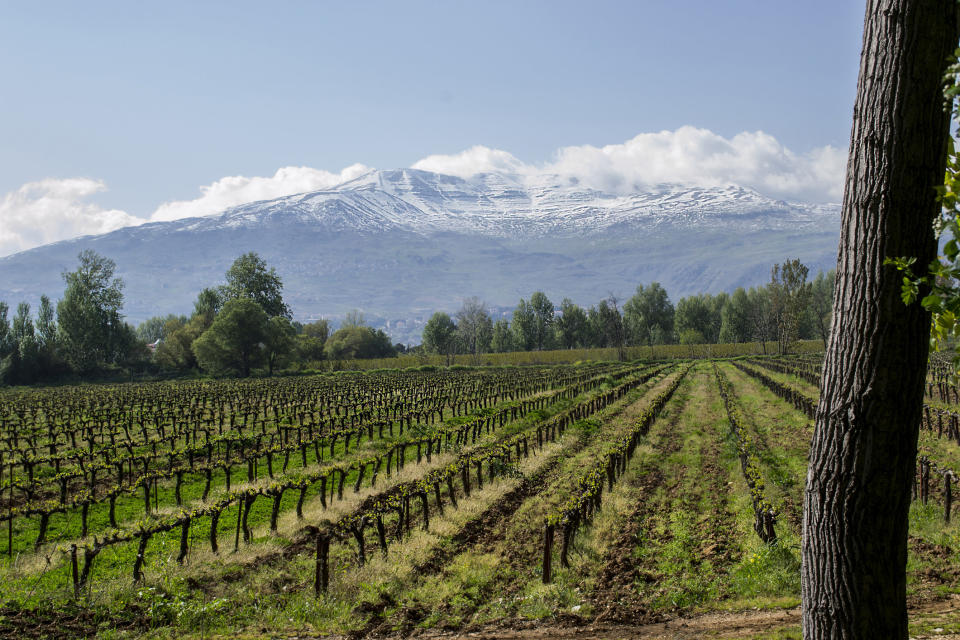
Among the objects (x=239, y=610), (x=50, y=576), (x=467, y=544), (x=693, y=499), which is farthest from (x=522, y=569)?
(x=50, y=576)

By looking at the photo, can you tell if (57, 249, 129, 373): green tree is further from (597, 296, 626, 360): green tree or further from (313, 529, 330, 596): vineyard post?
(313, 529, 330, 596): vineyard post

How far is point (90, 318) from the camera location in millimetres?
88875

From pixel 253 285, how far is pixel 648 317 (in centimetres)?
7827

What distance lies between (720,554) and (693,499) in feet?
12.6

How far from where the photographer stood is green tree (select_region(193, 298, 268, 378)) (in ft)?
277

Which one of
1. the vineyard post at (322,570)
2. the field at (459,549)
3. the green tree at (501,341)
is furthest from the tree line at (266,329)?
the vineyard post at (322,570)

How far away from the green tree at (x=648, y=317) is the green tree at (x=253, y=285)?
69217 millimetres

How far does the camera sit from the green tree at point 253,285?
10738cm

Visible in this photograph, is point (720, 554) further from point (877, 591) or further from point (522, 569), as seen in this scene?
point (877, 591)

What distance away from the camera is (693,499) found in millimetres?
14977

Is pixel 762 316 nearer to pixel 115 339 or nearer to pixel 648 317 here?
pixel 648 317

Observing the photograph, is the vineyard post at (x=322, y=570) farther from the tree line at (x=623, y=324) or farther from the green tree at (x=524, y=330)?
the green tree at (x=524, y=330)

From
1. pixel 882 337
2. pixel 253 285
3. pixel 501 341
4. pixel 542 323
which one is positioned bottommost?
pixel 501 341

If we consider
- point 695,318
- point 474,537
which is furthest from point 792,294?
point 474,537
